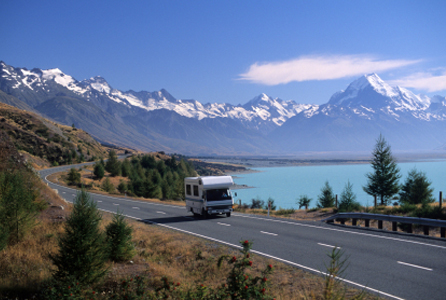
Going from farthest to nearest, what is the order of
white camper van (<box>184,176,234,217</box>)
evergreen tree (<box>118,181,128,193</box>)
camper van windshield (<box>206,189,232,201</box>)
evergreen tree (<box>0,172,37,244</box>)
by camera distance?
evergreen tree (<box>118,181,128,193</box>) < camper van windshield (<box>206,189,232,201</box>) < white camper van (<box>184,176,234,217</box>) < evergreen tree (<box>0,172,37,244</box>)

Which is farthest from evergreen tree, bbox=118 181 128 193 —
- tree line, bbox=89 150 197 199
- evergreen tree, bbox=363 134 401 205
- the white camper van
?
the white camper van

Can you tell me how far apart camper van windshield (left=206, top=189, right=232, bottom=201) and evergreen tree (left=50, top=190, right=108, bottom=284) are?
547 inches

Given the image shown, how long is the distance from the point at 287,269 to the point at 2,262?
8008mm

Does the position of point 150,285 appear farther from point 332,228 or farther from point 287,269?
point 332,228

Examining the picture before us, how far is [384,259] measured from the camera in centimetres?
1118

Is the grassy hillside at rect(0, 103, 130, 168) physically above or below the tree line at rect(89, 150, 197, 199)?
above

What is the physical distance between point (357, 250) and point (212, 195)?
36.4ft

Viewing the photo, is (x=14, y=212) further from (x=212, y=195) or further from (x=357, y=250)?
(x=212, y=195)

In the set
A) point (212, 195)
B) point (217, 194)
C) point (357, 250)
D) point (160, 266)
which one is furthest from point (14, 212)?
point (217, 194)

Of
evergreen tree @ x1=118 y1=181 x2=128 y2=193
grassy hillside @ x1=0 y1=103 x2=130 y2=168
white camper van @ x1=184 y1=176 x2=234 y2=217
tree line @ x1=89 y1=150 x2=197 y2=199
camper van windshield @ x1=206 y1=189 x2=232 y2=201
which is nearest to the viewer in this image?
white camper van @ x1=184 y1=176 x2=234 y2=217

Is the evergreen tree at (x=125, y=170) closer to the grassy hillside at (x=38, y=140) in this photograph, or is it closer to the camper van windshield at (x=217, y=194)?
the grassy hillside at (x=38, y=140)

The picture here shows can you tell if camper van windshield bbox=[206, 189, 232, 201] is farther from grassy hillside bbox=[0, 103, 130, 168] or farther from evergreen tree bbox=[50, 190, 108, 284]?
grassy hillside bbox=[0, 103, 130, 168]

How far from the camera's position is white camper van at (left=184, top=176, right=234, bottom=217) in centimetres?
2198

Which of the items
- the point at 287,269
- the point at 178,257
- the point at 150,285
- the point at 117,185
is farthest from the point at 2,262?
the point at 117,185
